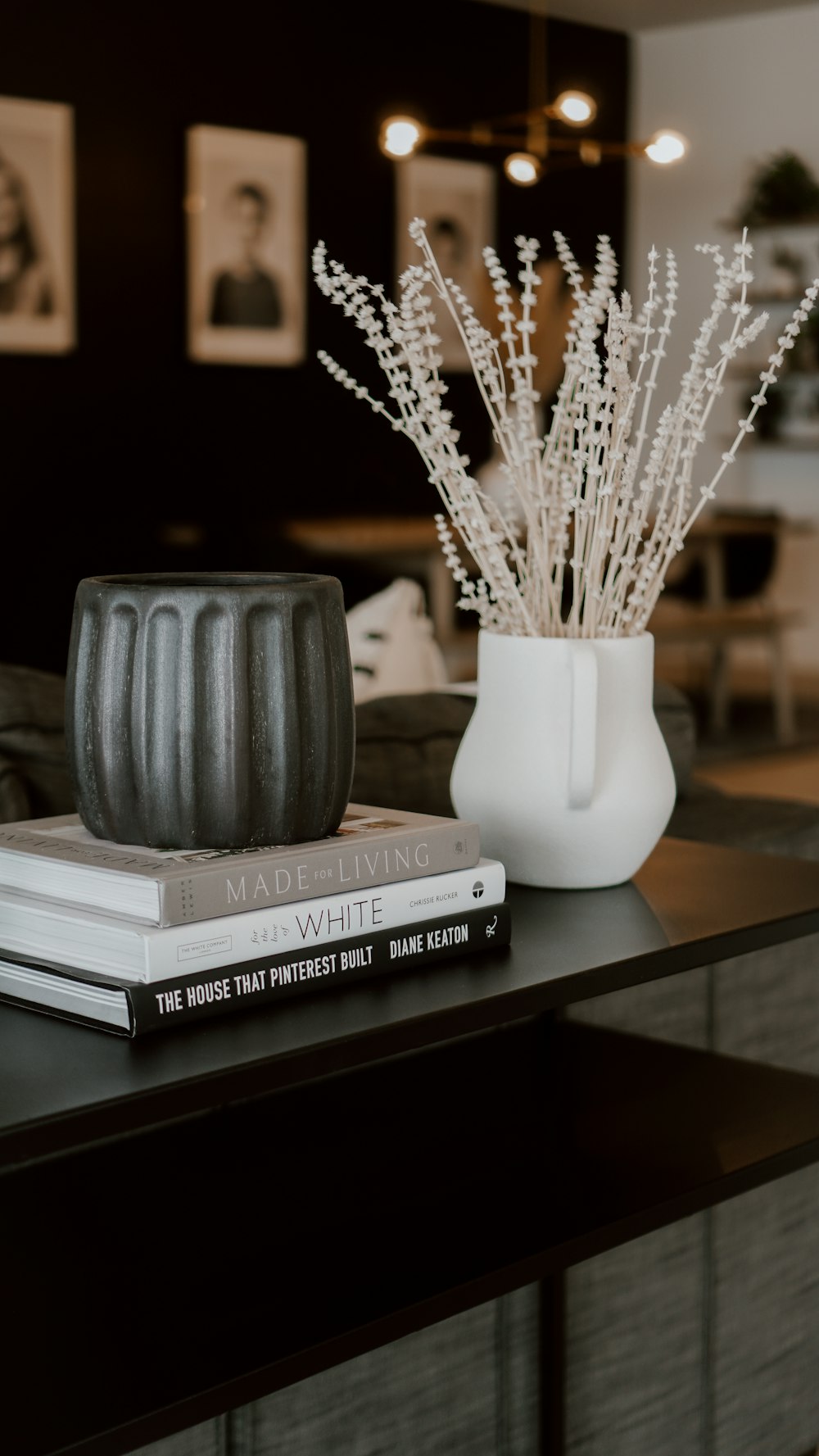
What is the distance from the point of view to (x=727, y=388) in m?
8.16

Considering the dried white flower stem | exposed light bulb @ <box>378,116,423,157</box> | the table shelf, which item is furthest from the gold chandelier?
the table shelf

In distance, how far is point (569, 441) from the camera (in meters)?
1.25

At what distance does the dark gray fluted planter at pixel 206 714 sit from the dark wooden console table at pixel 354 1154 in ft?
0.42

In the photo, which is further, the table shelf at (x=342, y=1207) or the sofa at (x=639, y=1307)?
the sofa at (x=639, y=1307)

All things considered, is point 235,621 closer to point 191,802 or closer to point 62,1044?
point 191,802

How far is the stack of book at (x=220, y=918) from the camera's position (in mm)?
923

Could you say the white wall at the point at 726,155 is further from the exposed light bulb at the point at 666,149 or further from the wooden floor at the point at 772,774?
the exposed light bulb at the point at 666,149

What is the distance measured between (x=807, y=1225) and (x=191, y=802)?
1.11 m

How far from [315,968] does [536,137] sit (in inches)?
218

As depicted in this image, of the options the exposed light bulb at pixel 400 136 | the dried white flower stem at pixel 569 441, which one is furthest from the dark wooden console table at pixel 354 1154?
the exposed light bulb at pixel 400 136

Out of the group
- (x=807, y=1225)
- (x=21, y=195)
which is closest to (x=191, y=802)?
(x=807, y=1225)

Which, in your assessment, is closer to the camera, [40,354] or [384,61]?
[40,354]

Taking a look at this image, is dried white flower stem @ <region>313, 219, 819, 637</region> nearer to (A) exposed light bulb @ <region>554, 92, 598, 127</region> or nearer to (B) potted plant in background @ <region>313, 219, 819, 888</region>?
(B) potted plant in background @ <region>313, 219, 819, 888</region>

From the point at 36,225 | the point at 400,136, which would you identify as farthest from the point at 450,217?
the point at 400,136
